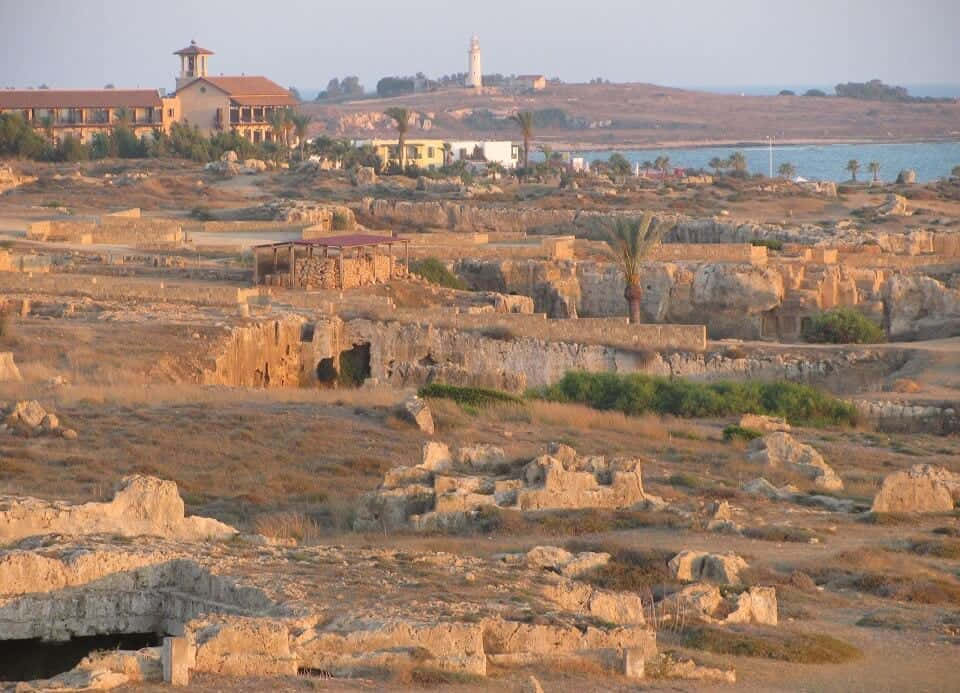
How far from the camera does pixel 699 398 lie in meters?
30.4

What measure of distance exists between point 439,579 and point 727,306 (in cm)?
2999

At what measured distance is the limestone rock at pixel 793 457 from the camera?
74.7 feet

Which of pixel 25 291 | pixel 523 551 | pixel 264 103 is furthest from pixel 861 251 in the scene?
pixel 264 103

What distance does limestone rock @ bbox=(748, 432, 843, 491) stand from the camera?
2277cm

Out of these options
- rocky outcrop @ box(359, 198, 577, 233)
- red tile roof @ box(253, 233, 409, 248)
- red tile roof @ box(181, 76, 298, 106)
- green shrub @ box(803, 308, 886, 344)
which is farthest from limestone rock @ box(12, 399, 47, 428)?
red tile roof @ box(181, 76, 298, 106)

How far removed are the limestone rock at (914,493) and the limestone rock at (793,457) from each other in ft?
5.34

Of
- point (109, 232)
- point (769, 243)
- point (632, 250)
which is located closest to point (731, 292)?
point (632, 250)

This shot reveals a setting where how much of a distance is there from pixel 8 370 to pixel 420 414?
5.84 meters

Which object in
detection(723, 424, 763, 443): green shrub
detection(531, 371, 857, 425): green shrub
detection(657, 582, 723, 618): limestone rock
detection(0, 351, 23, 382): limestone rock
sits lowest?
detection(531, 371, 857, 425): green shrub

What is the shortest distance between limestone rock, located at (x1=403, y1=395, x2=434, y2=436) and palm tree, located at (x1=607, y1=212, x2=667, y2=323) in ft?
48.2

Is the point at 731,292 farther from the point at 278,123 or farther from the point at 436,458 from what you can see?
the point at 278,123

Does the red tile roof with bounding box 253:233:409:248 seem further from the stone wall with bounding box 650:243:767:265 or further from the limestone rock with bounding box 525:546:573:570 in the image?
the limestone rock with bounding box 525:546:573:570

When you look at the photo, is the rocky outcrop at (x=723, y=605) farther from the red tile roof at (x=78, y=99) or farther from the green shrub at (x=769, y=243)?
the red tile roof at (x=78, y=99)

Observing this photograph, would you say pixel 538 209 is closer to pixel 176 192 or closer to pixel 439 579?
pixel 176 192
